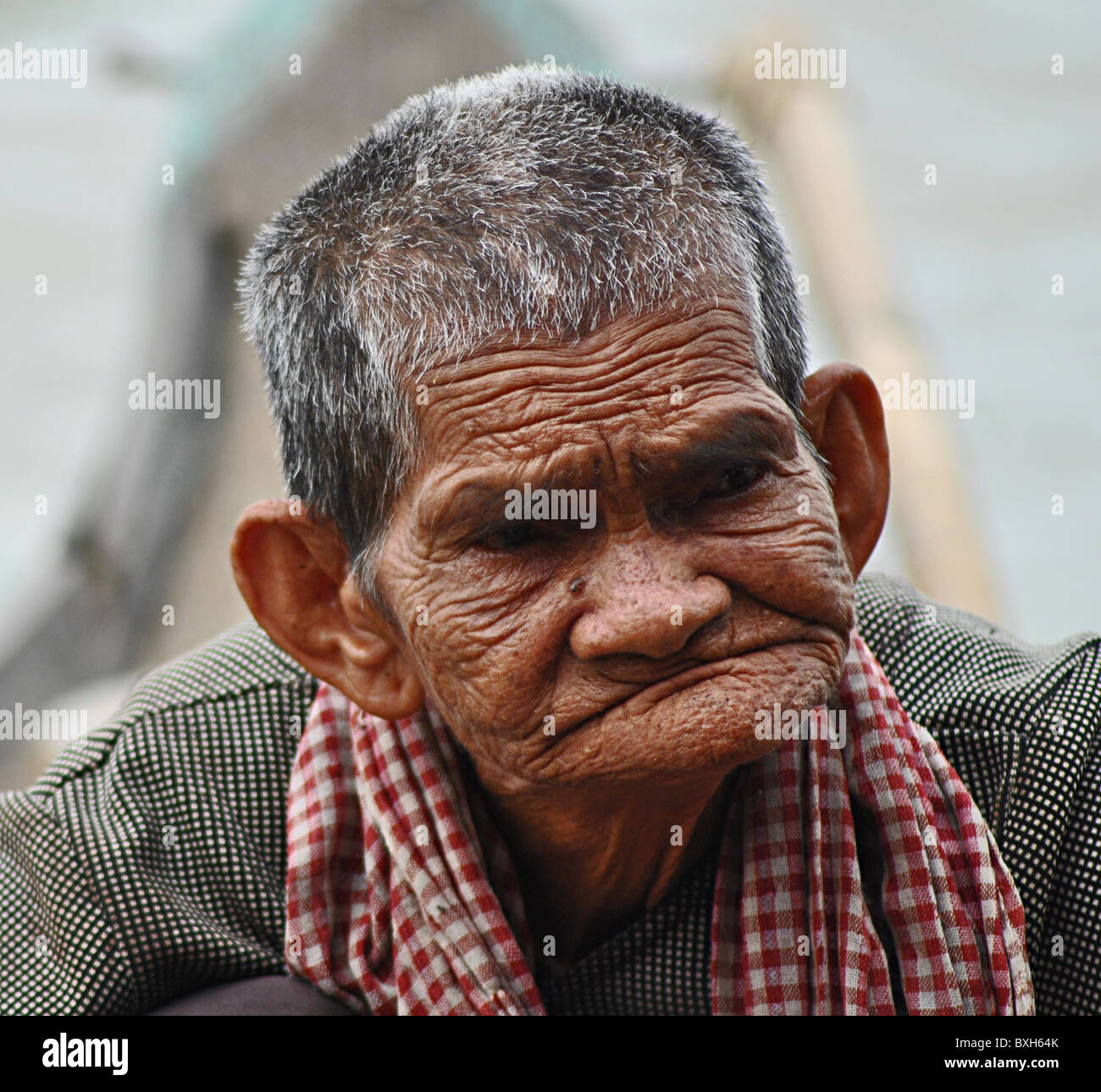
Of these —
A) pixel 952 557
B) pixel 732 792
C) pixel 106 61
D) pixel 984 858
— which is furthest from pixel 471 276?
pixel 106 61

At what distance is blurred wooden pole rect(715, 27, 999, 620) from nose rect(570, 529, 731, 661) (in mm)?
2551

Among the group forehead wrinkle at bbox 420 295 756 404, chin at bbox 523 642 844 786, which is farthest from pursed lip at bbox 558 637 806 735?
forehead wrinkle at bbox 420 295 756 404

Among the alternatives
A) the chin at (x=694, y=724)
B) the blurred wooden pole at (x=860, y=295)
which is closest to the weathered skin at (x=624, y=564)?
the chin at (x=694, y=724)

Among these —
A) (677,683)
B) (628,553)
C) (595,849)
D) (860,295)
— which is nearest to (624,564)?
(628,553)

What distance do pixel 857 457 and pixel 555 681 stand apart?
52 cm

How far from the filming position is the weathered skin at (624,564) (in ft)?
4.39

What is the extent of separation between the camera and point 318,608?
1640 mm

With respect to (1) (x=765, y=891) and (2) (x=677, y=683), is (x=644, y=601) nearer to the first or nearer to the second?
(2) (x=677, y=683)

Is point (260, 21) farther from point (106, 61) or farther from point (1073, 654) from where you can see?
point (1073, 654)

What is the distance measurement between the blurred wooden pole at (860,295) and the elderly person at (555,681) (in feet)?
7.09

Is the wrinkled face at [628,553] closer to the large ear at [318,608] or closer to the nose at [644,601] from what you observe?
the nose at [644,601]

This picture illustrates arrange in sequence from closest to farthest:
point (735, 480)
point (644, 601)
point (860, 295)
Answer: point (644, 601), point (735, 480), point (860, 295)

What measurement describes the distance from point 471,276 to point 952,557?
2.93 metres

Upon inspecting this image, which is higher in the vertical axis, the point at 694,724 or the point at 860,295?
the point at 860,295
